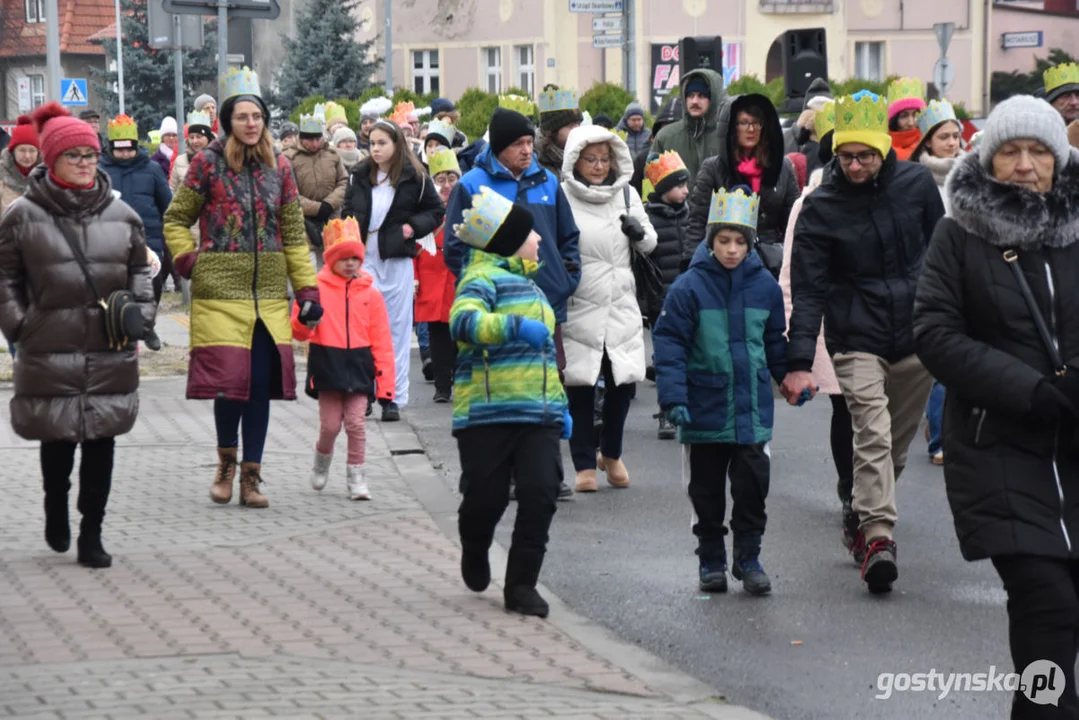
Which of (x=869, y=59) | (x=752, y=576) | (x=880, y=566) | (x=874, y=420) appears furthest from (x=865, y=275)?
(x=869, y=59)

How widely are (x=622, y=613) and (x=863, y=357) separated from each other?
1.54 metres

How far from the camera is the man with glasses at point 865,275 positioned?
315 inches

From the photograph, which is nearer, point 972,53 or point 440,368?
point 440,368

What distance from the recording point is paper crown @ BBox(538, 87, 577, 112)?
36.1 ft

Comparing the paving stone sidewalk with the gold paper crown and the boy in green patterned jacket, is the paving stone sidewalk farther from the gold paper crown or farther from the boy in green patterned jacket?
the gold paper crown

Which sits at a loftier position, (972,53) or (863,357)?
(972,53)

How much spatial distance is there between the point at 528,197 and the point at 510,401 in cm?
242

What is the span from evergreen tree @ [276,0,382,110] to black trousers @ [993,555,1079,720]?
157ft

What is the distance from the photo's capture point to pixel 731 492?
26.1ft

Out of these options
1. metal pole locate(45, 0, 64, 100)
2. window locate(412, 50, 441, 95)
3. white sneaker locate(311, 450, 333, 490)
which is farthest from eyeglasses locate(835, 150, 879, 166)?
window locate(412, 50, 441, 95)

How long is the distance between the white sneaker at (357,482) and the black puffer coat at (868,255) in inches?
112

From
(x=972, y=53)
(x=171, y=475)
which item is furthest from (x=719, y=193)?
(x=972, y=53)

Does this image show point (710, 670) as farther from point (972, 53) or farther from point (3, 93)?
point (3, 93)

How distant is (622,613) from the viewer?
7.56 meters
